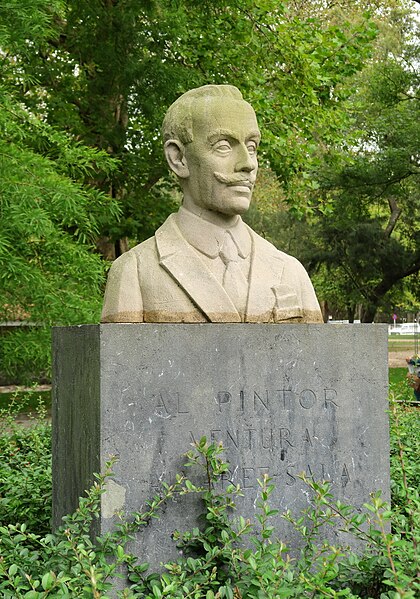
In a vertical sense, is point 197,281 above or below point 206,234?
below

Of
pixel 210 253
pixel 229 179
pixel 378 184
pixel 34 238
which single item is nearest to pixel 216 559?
pixel 210 253

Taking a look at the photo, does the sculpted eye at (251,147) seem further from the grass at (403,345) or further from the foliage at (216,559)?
the grass at (403,345)

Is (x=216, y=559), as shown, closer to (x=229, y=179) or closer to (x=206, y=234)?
(x=206, y=234)

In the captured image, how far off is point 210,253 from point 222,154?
1.85 ft

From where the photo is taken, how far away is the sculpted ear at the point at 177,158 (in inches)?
186

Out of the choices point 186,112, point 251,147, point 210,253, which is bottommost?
point 210,253

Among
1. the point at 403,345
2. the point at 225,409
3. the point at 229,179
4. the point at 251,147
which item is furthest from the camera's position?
the point at 403,345

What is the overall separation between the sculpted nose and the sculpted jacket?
50 centimetres

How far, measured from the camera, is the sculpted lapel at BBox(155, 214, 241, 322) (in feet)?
14.4

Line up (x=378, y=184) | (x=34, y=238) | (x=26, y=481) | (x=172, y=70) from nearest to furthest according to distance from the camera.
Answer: (x=26, y=481) → (x=34, y=238) → (x=172, y=70) → (x=378, y=184)

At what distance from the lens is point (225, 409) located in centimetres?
412

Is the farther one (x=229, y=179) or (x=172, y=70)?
(x=172, y=70)

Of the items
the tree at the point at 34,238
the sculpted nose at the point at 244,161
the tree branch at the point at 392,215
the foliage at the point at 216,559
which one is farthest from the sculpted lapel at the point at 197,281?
the tree branch at the point at 392,215

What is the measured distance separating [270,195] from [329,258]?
10.1 feet
